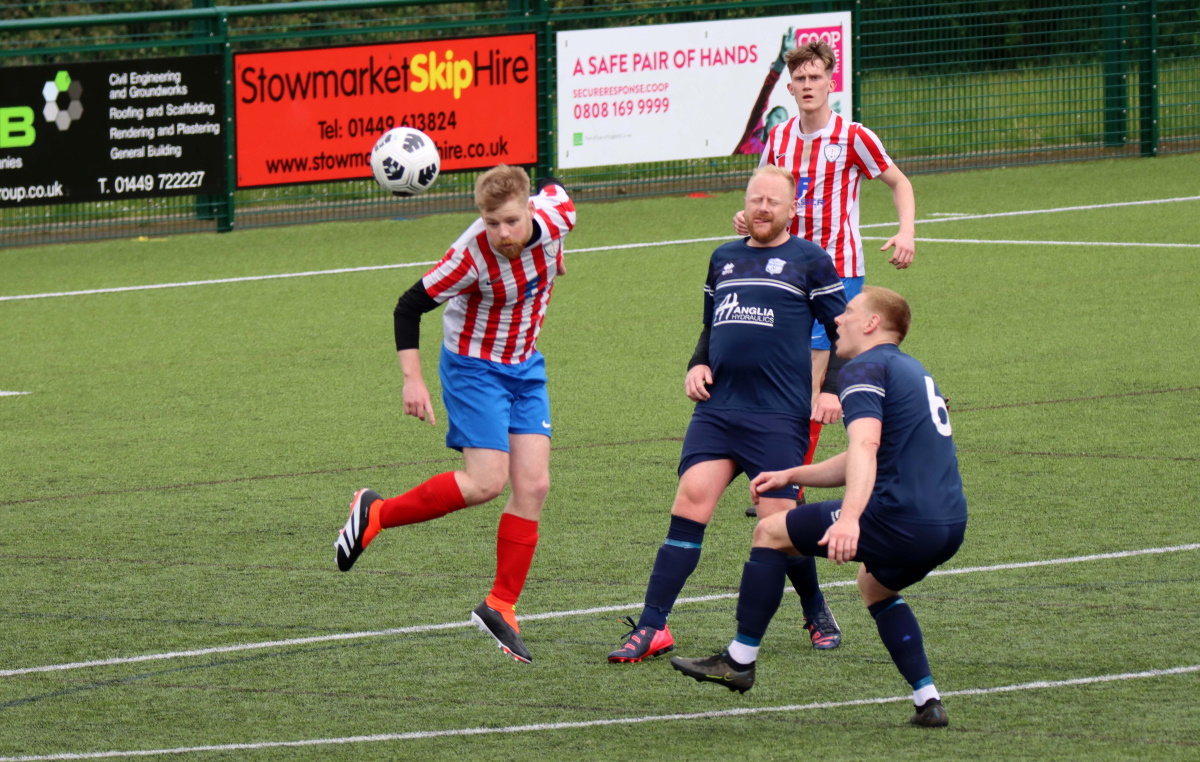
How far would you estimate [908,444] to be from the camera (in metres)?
5.57

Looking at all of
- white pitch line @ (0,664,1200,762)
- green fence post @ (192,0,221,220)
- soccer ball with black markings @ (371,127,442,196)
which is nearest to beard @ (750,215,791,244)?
white pitch line @ (0,664,1200,762)

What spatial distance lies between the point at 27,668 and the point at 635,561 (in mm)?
2492

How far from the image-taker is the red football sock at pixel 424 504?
7.12 meters

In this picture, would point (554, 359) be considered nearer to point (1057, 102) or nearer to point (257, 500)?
point (257, 500)

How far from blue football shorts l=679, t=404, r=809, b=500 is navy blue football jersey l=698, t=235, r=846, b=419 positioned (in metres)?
0.04

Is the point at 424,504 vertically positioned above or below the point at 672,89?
below

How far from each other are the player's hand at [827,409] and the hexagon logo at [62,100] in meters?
12.2

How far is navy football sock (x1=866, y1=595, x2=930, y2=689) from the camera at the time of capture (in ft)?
18.6

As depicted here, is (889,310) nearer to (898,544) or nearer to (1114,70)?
(898,544)

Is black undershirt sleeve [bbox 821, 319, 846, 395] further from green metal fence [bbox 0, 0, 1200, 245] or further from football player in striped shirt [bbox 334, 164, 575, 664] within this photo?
green metal fence [bbox 0, 0, 1200, 245]

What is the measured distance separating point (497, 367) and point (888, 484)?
6.26 feet

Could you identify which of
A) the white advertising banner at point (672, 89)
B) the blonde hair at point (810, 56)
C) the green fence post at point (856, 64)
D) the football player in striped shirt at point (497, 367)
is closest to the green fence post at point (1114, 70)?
the green fence post at point (856, 64)

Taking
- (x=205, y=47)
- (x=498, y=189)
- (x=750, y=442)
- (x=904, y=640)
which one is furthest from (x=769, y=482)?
(x=205, y=47)

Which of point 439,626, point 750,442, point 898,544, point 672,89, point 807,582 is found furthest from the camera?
point 672,89
